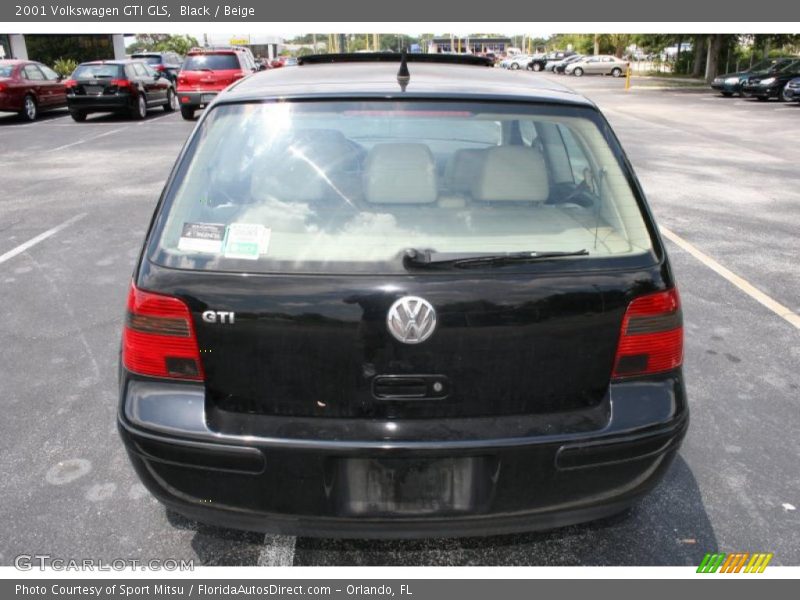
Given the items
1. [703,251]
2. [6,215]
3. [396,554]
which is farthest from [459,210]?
[6,215]

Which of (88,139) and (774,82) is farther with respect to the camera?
(774,82)

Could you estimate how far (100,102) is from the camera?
18484 mm

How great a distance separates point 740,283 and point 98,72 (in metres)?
17.5

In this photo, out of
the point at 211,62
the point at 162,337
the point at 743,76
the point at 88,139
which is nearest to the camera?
the point at 162,337

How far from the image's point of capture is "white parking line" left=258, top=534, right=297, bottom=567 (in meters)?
2.63

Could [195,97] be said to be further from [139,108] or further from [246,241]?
[246,241]

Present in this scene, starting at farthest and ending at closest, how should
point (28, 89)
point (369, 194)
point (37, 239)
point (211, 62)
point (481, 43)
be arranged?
point (481, 43), point (211, 62), point (28, 89), point (37, 239), point (369, 194)

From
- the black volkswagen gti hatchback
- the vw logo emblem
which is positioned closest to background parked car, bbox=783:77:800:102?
the black volkswagen gti hatchback

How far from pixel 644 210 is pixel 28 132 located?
17287mm

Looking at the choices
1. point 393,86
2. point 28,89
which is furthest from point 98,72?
point 393,86

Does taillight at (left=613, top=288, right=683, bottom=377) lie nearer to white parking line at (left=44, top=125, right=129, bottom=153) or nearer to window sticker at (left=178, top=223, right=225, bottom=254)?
window sticker at (left=178, top=223, right=225, bottom=254)

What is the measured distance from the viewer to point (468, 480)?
2184 millimetres

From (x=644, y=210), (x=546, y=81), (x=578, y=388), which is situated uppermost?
(x=546, y=81)
